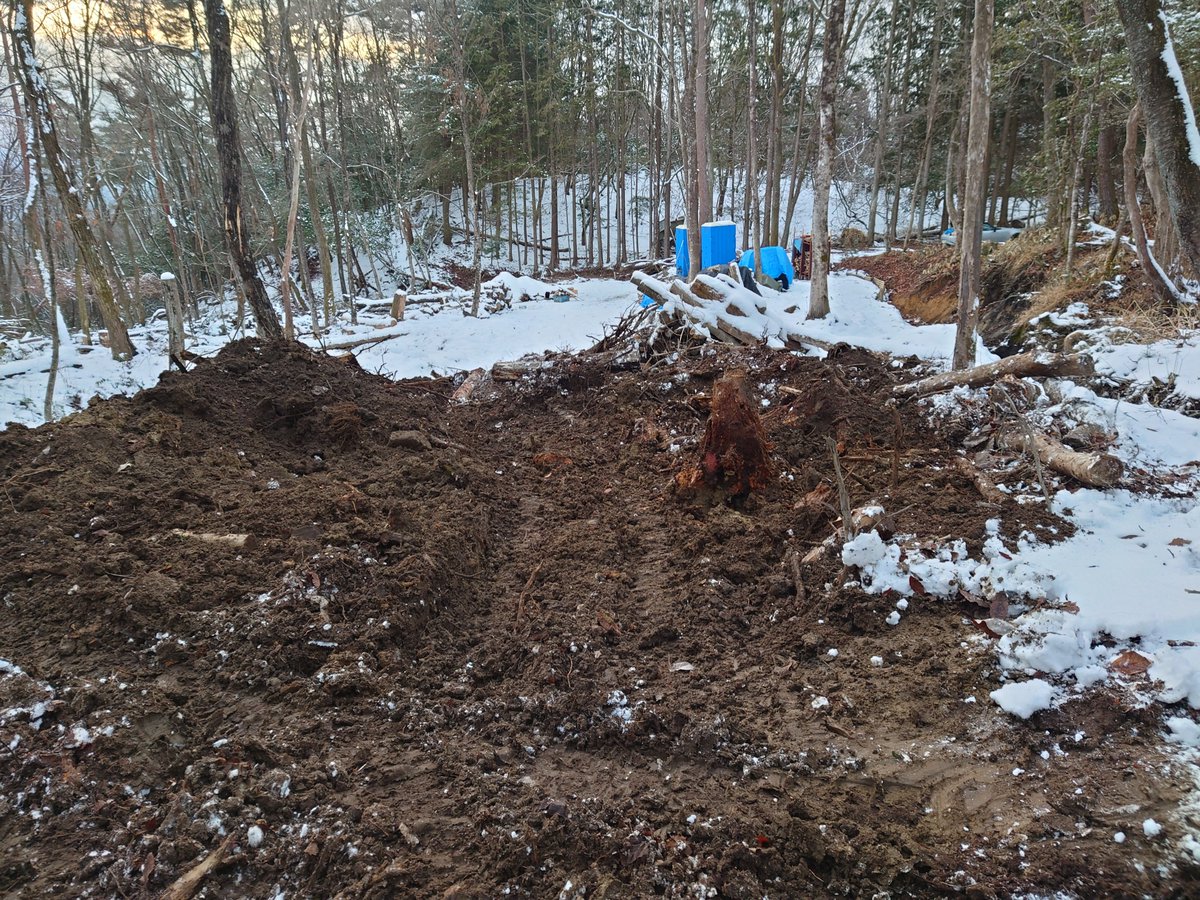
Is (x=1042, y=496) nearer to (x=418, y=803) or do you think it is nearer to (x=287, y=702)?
(x=418, y=803)

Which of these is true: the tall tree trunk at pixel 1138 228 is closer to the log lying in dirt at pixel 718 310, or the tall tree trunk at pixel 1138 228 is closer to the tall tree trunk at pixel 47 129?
the log lying in dirt at pixel 718 310

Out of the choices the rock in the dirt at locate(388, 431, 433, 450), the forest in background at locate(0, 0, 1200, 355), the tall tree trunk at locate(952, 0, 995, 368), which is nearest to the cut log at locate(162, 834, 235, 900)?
the rock in the dirt at locate(388, 431, 433, 450)

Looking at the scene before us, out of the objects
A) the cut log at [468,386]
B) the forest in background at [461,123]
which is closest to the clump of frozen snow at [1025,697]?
the cut log at [468,386]

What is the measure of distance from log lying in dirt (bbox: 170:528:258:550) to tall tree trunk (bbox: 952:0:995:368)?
7.55 m

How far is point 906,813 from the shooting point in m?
2.55

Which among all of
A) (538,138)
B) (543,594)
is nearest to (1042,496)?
(543,594)

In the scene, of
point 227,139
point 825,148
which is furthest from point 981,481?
point 227,139

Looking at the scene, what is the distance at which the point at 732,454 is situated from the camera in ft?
19.0

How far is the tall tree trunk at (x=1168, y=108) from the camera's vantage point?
15.1ft

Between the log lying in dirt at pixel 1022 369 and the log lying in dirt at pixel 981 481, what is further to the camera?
the log lying in dirt at pixel 1022 369

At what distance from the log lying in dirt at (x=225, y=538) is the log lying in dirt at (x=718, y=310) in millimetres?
7541

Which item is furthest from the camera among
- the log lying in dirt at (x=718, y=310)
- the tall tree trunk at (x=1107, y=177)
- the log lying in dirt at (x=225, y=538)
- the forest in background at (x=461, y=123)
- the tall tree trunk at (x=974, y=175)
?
the forest in background at (x=461, y=123)

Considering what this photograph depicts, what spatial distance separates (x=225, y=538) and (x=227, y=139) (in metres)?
8.38

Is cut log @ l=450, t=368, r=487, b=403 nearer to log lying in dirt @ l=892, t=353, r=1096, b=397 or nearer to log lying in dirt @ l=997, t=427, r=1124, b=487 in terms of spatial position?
log lying in dirt @ l=892, t=353, r=1096, b=397
